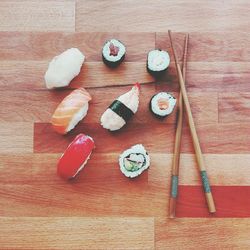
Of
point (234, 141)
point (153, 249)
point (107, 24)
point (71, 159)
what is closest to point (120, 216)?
point (153, 249)

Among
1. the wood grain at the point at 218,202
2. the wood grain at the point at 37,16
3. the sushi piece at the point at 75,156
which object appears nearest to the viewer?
the sushi piece at the point at 75,156

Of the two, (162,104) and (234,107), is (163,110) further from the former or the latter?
(234,107)

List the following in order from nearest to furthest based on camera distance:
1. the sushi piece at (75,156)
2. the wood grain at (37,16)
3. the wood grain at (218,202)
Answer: the sushi piece at (75,156)
the wood grain at (218,202)
the wood grain at (37,16)

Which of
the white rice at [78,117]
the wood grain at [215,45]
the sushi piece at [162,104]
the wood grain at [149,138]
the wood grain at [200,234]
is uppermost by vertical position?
the wood grain at [215,45]

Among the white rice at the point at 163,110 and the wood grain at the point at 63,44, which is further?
the wood grain at the point at 63,44

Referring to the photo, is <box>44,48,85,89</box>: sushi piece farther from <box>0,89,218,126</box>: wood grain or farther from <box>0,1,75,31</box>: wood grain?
<box>0,1,75,31</box>: wood grain

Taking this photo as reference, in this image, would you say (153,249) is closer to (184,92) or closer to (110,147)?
(110,147)

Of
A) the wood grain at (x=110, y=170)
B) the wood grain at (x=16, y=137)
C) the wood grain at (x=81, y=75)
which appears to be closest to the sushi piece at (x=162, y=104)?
the wood grain at (x=81, y=75)

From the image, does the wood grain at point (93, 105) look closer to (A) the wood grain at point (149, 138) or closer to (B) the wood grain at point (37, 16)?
(A) the wood grain at point (149, 138)

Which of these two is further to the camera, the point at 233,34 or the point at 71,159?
the point at 233,34
